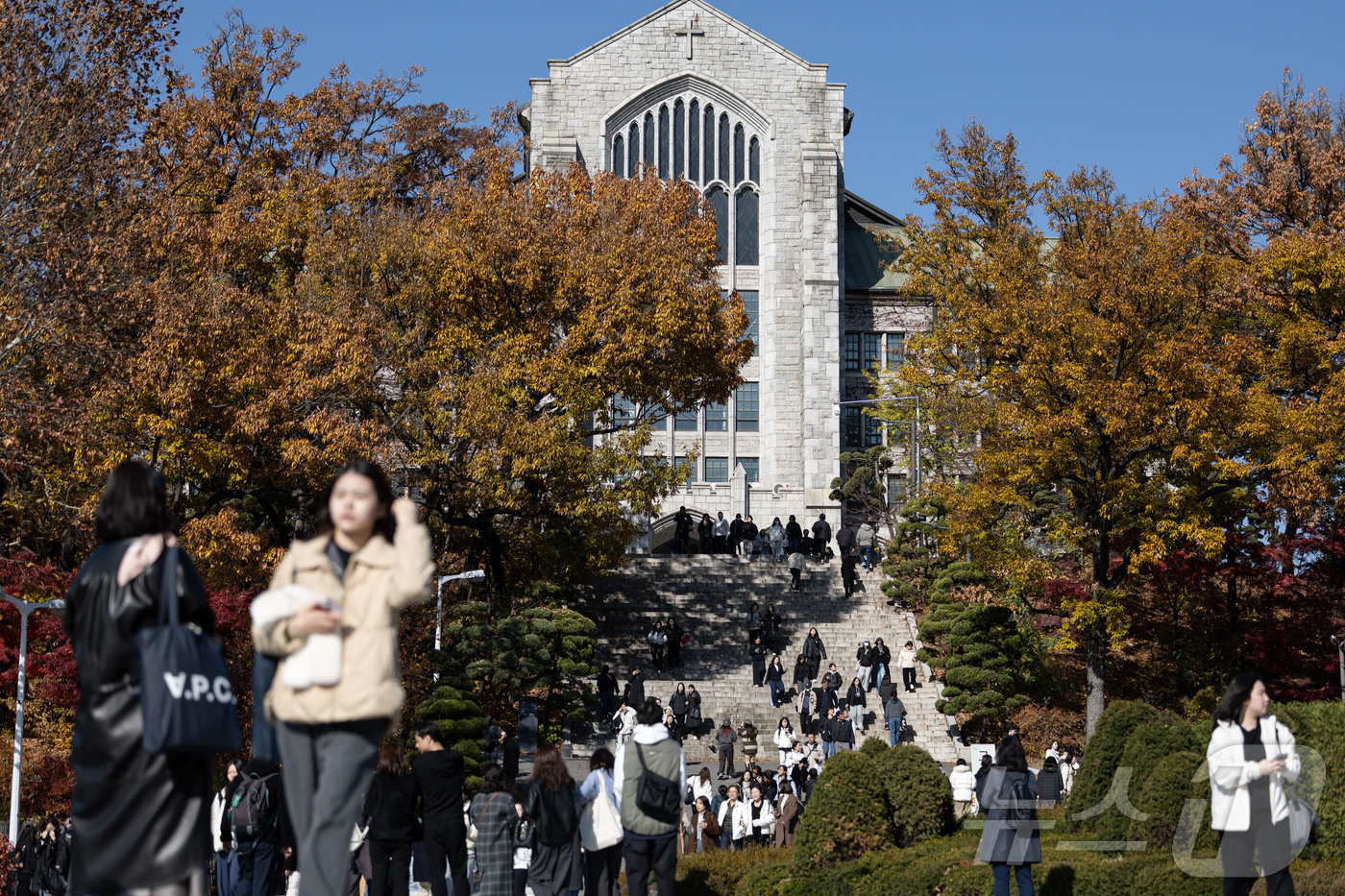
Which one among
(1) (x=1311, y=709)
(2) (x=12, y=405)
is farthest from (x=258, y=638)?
(2) (x=12, y=405)

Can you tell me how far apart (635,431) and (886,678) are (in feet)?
27.3

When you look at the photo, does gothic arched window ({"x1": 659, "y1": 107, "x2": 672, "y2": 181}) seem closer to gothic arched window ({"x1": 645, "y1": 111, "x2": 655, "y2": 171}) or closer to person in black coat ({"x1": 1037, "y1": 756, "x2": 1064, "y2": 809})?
gothic arched window ({"x1": 645, "y1": 111, "x2": 655, "y2": 171})

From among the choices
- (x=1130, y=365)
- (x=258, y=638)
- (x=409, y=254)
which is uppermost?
(x=409, y=254)

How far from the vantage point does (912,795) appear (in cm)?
1289

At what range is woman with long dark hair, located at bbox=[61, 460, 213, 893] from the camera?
15.3 ft

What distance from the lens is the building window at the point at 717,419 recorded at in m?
54.2

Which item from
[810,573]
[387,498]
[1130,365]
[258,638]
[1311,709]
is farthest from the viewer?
[810,573]

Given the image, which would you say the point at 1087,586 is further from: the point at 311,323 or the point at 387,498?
the point at 387,498

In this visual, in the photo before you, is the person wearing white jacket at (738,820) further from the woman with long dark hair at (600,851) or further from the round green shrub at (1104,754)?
the woman with long dark hair at (600,851)

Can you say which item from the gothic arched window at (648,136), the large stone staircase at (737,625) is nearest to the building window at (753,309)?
the gothic arched window at (648,136)

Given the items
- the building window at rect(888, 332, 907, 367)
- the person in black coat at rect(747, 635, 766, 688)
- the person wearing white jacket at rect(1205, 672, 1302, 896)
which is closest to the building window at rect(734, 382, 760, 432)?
the building window at rect(888, 332, 907, 367)

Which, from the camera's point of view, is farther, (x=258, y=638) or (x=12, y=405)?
(x=12, y=405)

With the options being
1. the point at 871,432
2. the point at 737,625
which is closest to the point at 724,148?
the point at 871,432

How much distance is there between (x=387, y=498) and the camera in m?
5.18
